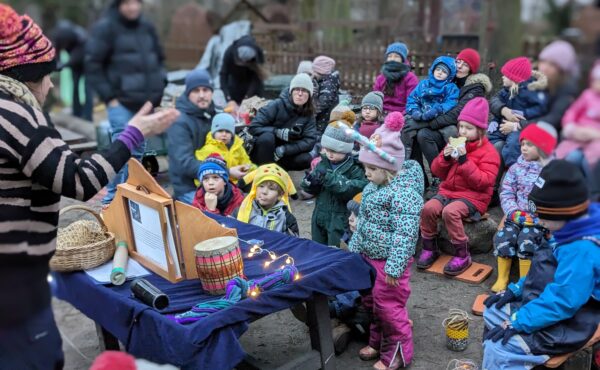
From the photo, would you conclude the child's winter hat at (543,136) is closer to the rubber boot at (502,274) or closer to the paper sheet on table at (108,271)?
the paper sheet on table at (108,271)

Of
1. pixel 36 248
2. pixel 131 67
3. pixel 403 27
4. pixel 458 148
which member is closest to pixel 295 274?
pixel 36 248

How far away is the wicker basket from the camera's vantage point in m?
2.94

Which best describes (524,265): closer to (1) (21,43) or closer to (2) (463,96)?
(2) (463,96)

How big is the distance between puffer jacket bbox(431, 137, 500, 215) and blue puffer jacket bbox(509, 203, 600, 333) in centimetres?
158

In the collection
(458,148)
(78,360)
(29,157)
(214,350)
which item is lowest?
(78,360)

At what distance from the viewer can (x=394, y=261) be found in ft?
10.2

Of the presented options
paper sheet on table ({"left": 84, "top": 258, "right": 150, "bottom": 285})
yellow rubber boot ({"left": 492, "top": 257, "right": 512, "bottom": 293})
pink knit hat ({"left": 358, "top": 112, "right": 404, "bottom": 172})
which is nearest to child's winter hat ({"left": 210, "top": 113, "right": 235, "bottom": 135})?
pink knit hat ({"left": 358, "top": 112, "right": 404, "bottom": 172})

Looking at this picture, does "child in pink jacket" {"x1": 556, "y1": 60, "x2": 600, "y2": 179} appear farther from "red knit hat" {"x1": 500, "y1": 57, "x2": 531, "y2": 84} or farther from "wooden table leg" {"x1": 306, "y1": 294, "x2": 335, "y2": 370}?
"wooden table leg" {"x1": 306, "y1": 294, "x2": 335, "y2": 370}

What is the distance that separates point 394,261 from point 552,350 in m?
0.86

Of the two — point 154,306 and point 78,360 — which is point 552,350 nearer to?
point 154,306

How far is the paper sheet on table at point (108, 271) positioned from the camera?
2.88 metres

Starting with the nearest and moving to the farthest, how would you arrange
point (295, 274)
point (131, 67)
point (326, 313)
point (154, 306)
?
point (154, 306) → point (295, 274) → point (326, 313) → point (131, 67)

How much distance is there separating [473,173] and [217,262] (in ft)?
7.14

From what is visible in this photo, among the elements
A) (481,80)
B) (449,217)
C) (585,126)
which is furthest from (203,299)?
(481,80)
